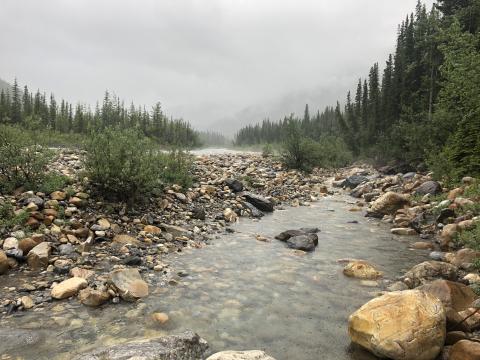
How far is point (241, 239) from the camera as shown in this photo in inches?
365

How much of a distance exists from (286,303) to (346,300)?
1006mm

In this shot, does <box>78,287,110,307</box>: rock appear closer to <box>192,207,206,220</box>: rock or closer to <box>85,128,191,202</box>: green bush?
<box>85,128,191,202</box>: green bush

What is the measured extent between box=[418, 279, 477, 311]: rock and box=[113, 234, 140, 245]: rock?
597 cm

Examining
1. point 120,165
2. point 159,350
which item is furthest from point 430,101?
point 159,350

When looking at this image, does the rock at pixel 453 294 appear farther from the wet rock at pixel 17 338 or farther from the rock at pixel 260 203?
the rock at pixel 260 203

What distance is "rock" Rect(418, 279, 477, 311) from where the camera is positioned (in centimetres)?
479

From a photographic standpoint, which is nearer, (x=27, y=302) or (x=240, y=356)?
(x=240, y=356)

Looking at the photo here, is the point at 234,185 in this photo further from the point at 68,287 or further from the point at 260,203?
the point at 68,287

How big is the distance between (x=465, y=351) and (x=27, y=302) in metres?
5.73

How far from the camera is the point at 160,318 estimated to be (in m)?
4.86

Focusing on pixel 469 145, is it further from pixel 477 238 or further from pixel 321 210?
pixel 477 238

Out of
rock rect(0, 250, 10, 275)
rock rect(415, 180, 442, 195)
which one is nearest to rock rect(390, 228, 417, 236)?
rock rect(415, 180, 442, 195)

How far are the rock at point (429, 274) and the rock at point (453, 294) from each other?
3.16 ft

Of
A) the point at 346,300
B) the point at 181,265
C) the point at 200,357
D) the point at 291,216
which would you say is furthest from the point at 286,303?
the point at 291,216
